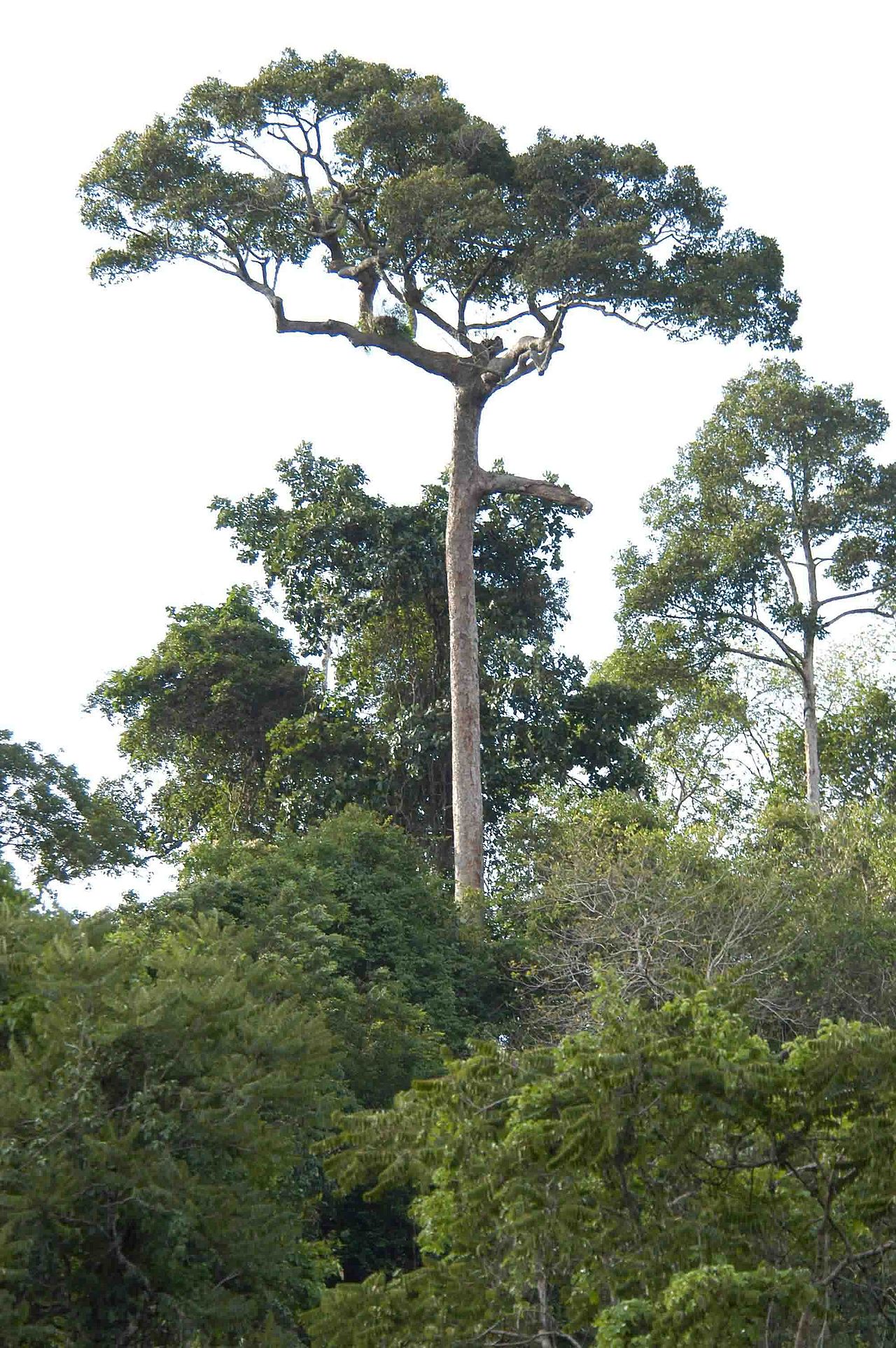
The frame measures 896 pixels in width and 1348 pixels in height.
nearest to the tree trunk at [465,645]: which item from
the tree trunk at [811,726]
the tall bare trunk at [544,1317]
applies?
the tree trunk at [811,726]

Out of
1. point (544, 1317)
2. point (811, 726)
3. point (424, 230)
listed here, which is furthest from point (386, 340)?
point (544, 1317)

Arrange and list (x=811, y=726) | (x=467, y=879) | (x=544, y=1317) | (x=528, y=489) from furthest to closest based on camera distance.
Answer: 1. (x=811, y=726)
2. (x=528, y=489)
3. (x=467, y=879)
4. (x=544, y=1317)

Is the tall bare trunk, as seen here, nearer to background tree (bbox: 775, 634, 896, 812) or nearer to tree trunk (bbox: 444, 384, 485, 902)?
tree trunk (bbox: 444, 384, 485, 902)

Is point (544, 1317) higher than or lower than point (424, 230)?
lower

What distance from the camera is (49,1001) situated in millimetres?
10727

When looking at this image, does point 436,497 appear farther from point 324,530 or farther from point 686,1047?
point 686,1047

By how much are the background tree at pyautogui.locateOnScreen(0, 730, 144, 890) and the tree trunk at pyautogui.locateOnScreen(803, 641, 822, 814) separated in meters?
12.2

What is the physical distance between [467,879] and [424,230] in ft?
31.4

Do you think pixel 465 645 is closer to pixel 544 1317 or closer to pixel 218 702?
pixel 218 702

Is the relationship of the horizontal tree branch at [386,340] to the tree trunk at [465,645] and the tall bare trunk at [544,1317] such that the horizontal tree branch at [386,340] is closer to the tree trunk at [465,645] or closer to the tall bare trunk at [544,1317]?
the tree trunk at [465,645]

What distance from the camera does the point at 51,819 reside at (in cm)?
2553

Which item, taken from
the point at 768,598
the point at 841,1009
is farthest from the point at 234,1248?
the point at 768,598

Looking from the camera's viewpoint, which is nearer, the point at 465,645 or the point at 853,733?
the point at 465,645

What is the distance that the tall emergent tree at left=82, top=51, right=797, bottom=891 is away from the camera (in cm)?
2658
